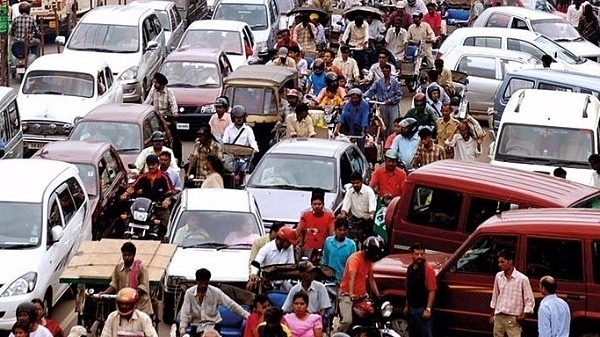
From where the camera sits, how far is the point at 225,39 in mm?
31047

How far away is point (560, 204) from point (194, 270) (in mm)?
3760

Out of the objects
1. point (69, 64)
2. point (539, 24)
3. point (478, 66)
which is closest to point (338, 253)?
point (69, 64)

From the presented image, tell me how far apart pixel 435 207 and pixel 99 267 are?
3888 millimetres

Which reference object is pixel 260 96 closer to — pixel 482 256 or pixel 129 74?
pixel 129 74

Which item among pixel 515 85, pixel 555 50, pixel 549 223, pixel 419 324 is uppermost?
pixel 549 223

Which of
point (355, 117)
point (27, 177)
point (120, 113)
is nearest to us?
point (27, 177)

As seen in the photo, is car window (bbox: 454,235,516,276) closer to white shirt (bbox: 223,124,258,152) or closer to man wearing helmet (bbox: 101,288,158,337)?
man wearing helmet (bbox: 101,288,158,337)

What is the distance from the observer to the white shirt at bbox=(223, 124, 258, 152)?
22.1m

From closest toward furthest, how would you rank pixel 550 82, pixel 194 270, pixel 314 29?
pixel 194 270 < pixel 550 82 < pixel 314 29

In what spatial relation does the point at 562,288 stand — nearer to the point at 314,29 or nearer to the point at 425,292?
the point at 425,292

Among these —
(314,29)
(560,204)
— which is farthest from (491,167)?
(314,29)

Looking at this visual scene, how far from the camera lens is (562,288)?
14.4 meters

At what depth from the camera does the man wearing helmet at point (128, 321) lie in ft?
43.3

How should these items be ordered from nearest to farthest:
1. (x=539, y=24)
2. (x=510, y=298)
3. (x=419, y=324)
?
(x=510, y=298) → (x=419, y=324) → (x=539, y=24)
